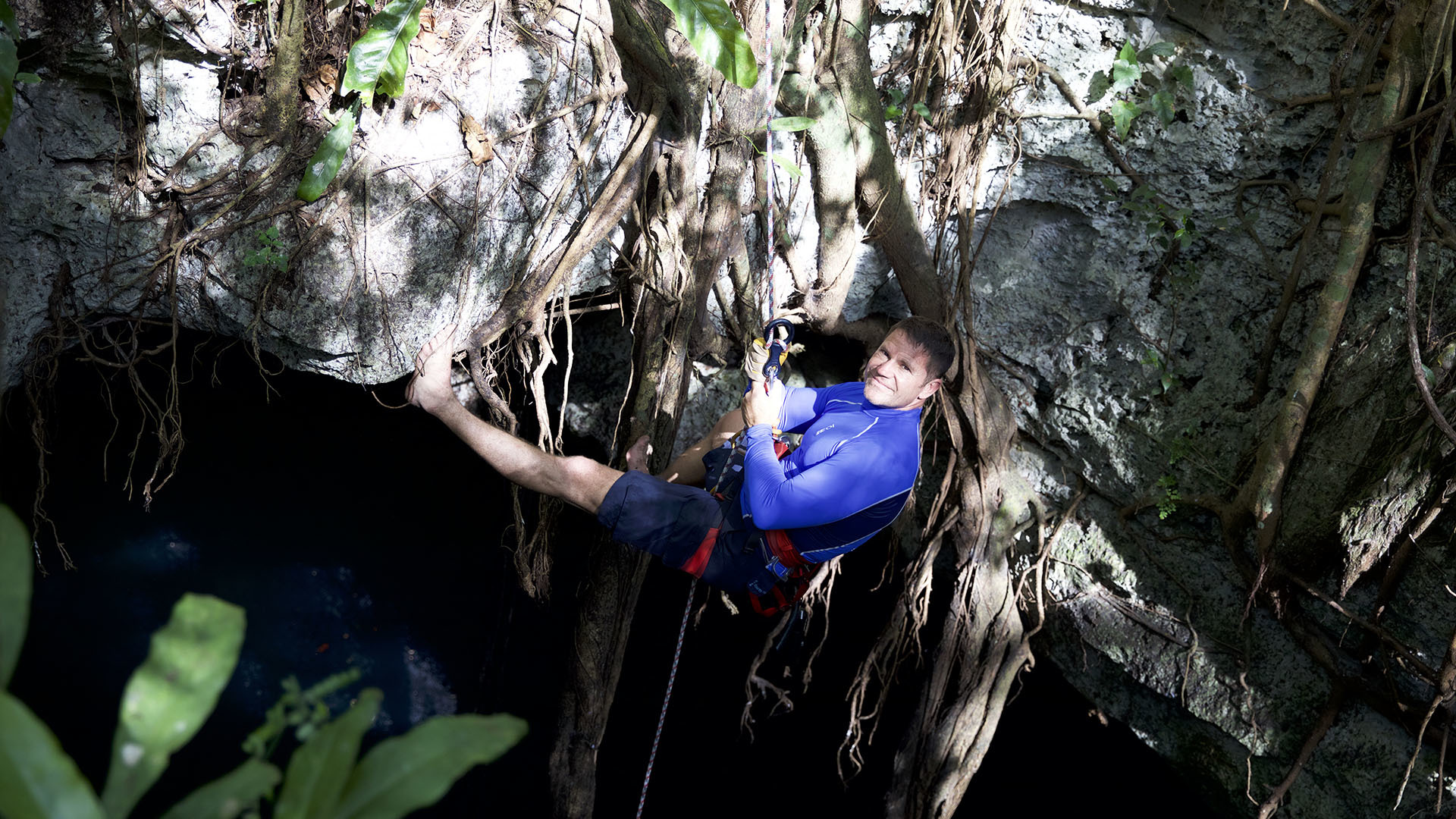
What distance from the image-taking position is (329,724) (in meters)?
0.79

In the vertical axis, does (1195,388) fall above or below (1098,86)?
below

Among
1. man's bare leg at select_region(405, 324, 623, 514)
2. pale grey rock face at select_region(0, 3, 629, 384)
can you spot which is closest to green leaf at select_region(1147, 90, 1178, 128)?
pale grey rock face at select_region(0, 3, 629, 384)

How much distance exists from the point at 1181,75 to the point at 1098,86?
22cm

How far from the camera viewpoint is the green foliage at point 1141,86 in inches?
107

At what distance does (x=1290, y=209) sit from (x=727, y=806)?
321 cm

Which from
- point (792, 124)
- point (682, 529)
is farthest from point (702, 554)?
point (792, 124)

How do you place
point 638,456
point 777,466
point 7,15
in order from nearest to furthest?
point 7,15 → point 777,466 → point 638,456

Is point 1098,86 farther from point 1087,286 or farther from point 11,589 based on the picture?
point 11,589

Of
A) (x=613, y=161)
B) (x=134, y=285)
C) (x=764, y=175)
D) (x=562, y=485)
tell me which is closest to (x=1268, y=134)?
(x=764, y=175)

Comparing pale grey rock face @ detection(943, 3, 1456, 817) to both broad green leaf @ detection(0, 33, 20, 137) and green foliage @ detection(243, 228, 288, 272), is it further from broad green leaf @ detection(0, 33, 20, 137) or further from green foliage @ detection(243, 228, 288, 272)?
broad green leaf @ detection(0, 33, 20, 137)

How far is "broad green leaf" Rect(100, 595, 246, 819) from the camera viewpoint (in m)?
0.70

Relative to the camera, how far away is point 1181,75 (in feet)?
8.95

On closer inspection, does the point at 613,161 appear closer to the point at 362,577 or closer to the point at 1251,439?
the point at 1251,439

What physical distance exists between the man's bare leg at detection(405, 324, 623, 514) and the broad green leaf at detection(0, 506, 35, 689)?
1589 millimetres
